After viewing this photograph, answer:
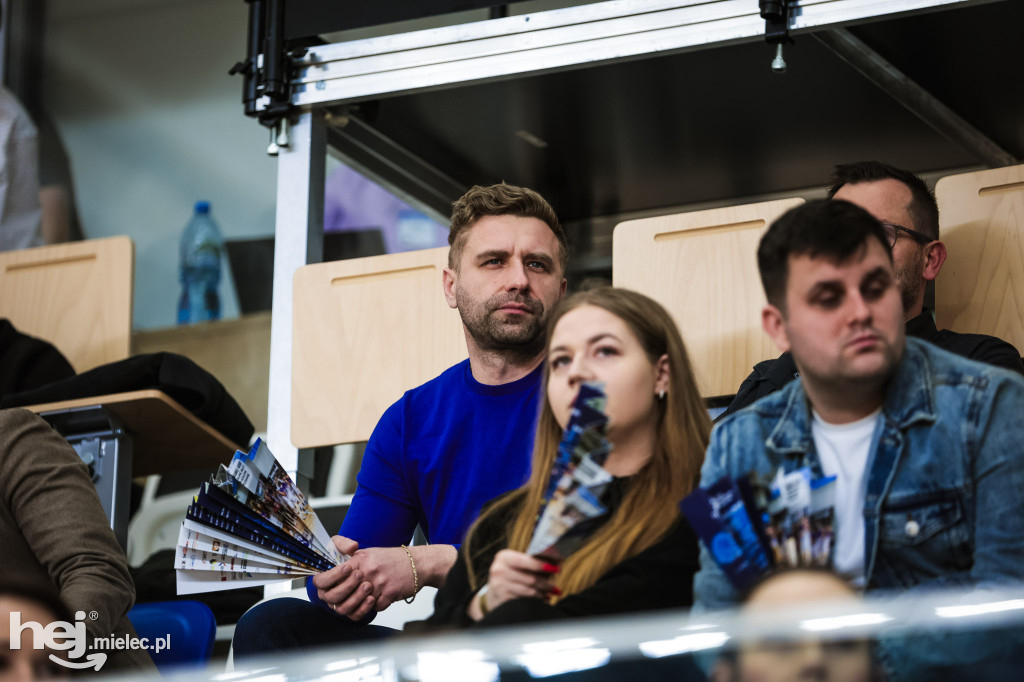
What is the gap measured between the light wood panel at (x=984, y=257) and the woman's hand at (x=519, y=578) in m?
1.06

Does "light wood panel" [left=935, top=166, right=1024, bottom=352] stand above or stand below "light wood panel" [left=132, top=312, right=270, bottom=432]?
below

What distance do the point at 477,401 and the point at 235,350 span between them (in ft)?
5.31

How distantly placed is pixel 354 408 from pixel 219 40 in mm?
1886

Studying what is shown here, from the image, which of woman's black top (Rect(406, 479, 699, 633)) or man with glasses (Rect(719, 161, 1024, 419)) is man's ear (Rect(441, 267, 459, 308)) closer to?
man with glasses (Rect(719, 161, 1024, 419))

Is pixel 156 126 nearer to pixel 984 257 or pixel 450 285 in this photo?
pixel 450 285

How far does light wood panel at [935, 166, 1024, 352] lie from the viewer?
6.43 ft

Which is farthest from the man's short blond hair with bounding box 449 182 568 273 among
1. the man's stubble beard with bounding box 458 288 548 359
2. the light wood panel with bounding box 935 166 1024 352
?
the light wood panel with bounding box 935 166 1024 352

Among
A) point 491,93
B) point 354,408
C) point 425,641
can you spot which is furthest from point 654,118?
point 425,641

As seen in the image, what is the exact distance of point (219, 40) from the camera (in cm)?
378

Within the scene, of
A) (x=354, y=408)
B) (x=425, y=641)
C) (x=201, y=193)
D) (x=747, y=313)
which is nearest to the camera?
(x=425, y=641)

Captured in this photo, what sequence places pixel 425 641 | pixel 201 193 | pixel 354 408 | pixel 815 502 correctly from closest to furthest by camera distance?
pixel 425 641 < pixel 815 502 < pixel 354 408 < pixel 201 193

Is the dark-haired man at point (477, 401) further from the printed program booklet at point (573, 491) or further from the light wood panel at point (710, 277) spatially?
the printed program booklet at point (573, 491)

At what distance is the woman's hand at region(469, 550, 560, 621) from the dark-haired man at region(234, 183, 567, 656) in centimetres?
54

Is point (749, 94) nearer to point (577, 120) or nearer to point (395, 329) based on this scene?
point (577, 120)
